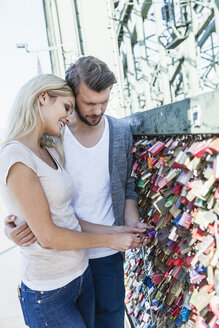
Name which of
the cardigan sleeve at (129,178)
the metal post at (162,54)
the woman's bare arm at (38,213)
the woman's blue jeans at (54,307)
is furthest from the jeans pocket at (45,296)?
the metal post at (162,54)

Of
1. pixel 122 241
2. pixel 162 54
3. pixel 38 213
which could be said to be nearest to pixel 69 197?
pixel 38 213

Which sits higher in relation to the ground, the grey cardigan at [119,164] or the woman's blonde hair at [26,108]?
the woman's blonde hair at [26,108]

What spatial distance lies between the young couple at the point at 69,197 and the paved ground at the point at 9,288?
1353 millimetres

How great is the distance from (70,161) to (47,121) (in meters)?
0.37

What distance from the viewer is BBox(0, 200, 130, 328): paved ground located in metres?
3.03

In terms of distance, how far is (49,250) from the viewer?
53.9 inches

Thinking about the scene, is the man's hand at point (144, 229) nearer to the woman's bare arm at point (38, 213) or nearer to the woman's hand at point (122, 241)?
the woman's hand at point (122, 241)

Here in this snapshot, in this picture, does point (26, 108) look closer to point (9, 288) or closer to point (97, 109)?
point (97, 109)

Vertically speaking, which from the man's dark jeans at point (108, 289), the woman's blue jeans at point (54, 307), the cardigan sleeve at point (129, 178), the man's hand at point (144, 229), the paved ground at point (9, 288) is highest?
the cardigan sleeve at point (129, 178)

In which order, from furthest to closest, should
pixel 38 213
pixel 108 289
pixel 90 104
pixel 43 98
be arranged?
pixel 108 289, pixel 90 104, pixel 43 98, pixel 38 213

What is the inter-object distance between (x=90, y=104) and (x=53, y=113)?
1.13 ft

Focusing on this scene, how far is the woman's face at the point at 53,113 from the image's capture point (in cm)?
134

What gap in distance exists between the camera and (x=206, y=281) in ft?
3.26

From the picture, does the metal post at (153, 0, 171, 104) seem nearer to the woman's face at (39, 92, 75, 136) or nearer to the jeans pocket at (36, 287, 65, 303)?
the woman's face at (39, 92, 75, 136)
